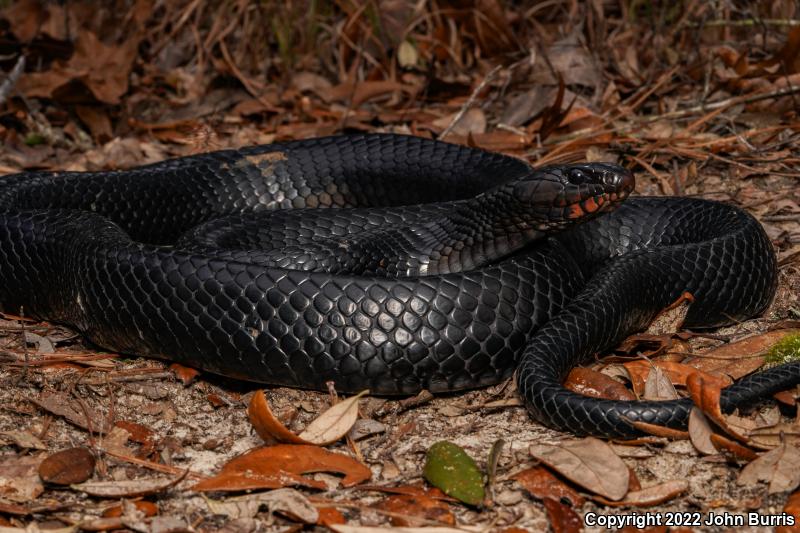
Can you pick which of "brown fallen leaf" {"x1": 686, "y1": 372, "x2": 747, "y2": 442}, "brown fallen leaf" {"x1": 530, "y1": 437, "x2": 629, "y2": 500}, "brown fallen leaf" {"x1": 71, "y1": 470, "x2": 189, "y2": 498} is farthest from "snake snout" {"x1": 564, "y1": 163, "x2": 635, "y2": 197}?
"brown fallen leaf" {"x1": 71, "y1": 470, "x2": 189, "y2": 498}

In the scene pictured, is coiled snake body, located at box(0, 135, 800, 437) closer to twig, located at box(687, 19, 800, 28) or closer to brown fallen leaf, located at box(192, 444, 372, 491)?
brown fallen leaf, located at box(192, 444, 372, 491)

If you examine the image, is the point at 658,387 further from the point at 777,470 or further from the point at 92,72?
the point at 92,72

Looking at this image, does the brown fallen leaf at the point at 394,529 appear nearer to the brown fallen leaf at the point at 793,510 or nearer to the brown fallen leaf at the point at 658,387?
the brown fallen leaf at the point at 793,510

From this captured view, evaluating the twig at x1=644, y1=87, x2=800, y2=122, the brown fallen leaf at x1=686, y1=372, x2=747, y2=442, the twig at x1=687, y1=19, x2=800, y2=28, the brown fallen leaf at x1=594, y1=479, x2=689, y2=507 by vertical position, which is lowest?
the brown fallen leaf at x1=594, y1=479, x2=689, y2=507

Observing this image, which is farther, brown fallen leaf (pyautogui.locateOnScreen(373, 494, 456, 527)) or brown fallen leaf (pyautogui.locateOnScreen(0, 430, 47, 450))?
brown fallen leaf (pyautogui.locateOnScreen(0, 430, 47, 450))

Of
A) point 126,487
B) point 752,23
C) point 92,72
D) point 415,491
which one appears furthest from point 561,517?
point 92,72

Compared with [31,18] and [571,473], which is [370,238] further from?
[31,18]
